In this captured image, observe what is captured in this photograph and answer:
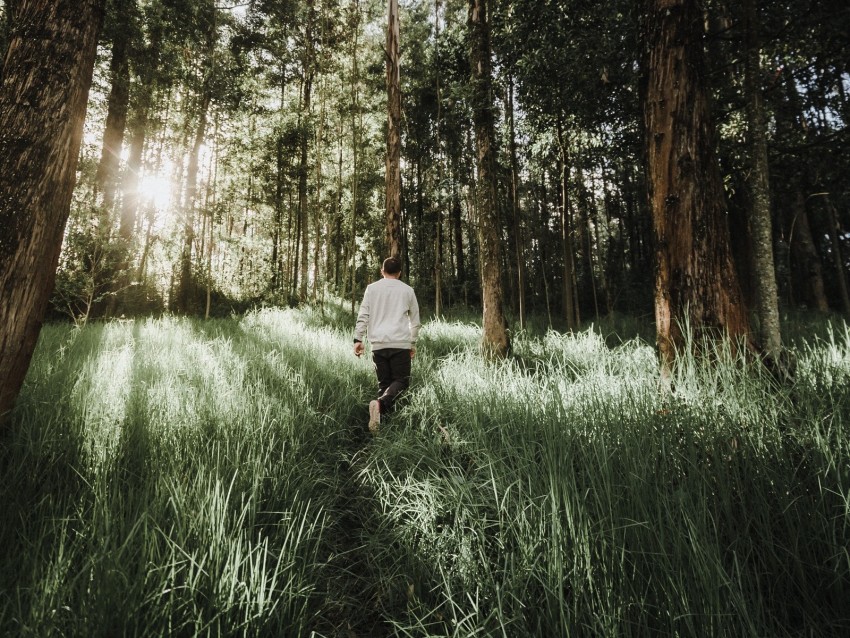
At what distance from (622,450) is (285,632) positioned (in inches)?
72.1

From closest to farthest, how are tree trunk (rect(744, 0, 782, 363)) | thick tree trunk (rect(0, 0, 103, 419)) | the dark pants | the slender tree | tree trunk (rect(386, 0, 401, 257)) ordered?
1. thick tree trunk (rect(0, 0, 103, 419))
2. tree trunk (rect(744, 0, 782, 363))
3. the dark pants
4. tree trunk (rect(386, 0, 401, 257))
5. the slender tree

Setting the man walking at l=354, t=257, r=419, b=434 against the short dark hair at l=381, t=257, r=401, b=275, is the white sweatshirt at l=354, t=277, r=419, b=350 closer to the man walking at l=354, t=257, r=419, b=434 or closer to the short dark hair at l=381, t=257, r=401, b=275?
the man walking at l=354, t=257, r=419, b=434

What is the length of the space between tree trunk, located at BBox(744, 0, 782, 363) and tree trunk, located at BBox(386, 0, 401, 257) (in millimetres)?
6020

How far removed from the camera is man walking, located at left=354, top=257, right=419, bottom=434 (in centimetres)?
450

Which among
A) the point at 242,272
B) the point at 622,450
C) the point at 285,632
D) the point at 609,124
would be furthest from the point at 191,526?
the point at 242,272

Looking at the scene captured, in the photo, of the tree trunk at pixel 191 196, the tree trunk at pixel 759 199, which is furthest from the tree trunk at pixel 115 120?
the tree trunk at pixel 759 199

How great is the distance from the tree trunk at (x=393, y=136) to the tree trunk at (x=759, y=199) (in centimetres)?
602

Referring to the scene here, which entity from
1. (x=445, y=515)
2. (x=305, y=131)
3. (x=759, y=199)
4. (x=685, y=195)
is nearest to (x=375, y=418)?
(x=445, y=515)

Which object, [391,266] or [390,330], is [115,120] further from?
[390,330]

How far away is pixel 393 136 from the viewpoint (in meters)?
8.49

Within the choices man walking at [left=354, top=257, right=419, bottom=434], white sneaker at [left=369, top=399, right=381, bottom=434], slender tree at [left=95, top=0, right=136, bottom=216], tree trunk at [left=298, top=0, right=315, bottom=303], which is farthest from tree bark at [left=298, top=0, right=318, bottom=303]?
white sneaker at [left=369, top=399, right=381, bottom=434]

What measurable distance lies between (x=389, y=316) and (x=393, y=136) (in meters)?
5.81

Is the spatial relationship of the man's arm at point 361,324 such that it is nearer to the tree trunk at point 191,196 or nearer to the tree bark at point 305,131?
the tree trunk at point 191,196

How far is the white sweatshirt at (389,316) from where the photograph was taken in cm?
450
